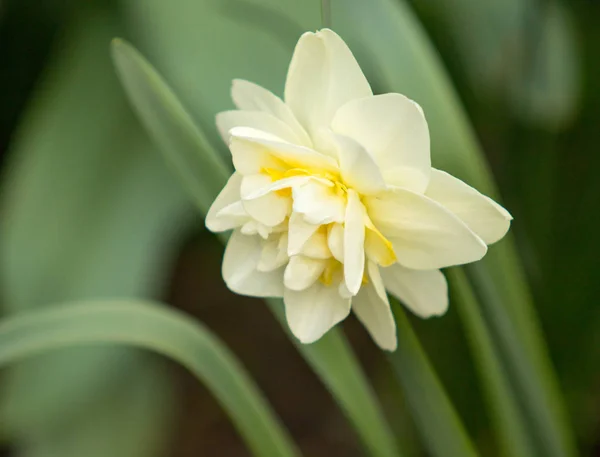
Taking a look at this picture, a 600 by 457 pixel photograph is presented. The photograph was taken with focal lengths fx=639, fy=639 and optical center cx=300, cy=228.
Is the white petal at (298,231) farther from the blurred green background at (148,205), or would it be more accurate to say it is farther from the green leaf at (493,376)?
the blurred green background at (148,205)

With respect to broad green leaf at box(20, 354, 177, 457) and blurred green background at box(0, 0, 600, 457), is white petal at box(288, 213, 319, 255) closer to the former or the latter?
blurred green background at box(0, 0, 600, 457)

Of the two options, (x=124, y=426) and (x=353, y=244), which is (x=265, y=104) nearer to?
(x=353, y=244)

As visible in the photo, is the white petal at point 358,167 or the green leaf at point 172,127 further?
the green leaf at point 172,127

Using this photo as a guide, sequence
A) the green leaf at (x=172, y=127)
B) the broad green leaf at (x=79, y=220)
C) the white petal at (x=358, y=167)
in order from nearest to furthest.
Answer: the white petal at (x=358, y=167) < the green leaf at (x=172, y=127) < the broad green leaf at (x=79, y=220)

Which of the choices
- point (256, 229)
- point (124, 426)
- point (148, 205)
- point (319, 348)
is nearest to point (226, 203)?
point (256, 229)

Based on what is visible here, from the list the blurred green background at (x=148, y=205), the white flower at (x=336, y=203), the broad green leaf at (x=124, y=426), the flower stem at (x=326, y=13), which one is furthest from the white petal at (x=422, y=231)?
the broad green leaf at (x=124, y=426)

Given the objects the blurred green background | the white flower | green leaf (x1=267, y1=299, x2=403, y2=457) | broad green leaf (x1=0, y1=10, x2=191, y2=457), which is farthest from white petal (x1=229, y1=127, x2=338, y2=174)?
broad green leaf (x1=0, y1=10, x2=191, y2=457)

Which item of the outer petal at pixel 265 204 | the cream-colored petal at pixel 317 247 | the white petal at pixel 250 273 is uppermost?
the outer petal at pixel 265 204

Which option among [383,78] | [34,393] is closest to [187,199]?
[34,393]
